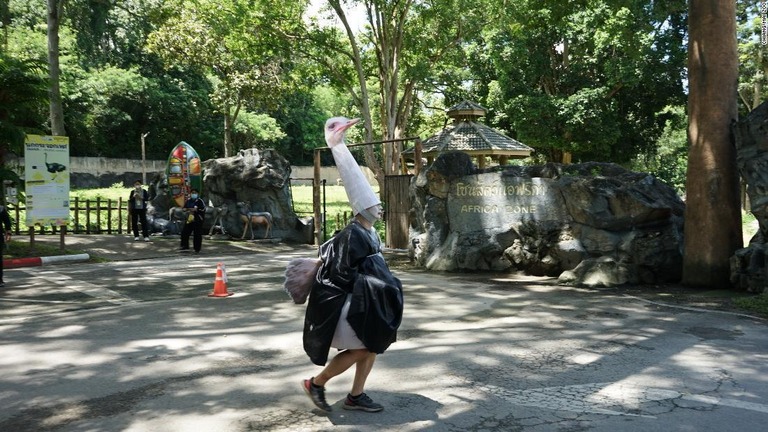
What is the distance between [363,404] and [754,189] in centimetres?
830

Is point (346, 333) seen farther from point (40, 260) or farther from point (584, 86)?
point (584, 86)

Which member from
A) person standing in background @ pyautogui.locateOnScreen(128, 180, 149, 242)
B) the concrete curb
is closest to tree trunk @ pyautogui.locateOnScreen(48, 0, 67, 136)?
person standing in background @ pyautogui.locateOnScreen(128, 180, 149, 242)

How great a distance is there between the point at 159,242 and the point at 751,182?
16.3 m

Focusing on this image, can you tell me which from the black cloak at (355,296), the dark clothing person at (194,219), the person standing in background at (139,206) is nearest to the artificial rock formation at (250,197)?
the person standing in background at (139,206)

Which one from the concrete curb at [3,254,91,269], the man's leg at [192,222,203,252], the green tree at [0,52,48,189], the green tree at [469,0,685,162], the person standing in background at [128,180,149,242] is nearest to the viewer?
the concrete curb at [3,254,91,269]

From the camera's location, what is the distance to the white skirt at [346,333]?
462cm

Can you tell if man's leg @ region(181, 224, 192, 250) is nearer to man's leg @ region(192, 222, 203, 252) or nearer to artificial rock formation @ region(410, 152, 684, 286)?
man's leg @ region(192, 222, 203, 252)

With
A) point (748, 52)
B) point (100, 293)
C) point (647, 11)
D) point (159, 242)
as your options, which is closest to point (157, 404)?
point (100, 293)

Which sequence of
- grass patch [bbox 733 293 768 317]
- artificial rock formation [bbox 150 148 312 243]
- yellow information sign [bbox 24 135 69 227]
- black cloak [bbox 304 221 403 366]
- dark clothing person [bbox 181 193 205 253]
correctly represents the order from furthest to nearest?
artificial rock formation [bbox 150 148 312 243]
dark clothing person [bbox 181 193 205 253]
yellow information sign [bbox 24 135 69 227]
grass patch [bbox 733 293 768 317]
black cloak [bbox 304 221 403 366]

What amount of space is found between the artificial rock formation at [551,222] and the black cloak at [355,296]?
7694mm

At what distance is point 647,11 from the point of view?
79.2 ft

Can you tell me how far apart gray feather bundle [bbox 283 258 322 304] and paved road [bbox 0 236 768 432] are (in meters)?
0.87

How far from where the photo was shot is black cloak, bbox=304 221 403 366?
4578 mm

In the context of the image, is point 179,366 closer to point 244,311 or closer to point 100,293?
point 244,311
